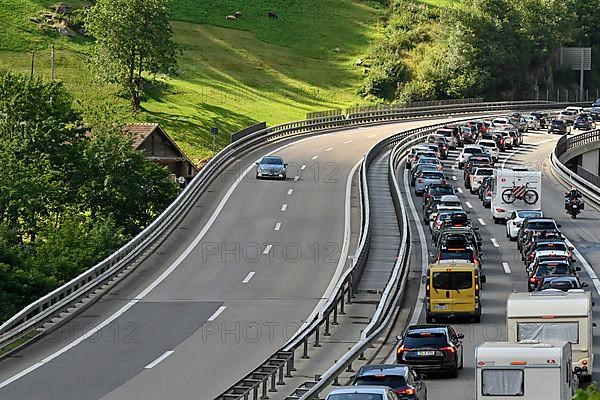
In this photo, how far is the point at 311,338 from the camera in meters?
38.1

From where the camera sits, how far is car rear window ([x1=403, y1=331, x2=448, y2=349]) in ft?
106

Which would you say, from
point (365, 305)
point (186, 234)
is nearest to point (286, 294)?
point (365, 305)

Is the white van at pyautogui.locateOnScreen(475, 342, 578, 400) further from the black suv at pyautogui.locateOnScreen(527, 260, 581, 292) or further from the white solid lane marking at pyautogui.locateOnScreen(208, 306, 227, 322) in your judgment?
the black suv at pyautogui.locateOnScreen(527, 260, 581, 292)

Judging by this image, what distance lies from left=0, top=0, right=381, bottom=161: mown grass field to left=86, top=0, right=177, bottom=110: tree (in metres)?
2.98

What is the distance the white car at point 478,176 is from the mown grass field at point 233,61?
35790 mm

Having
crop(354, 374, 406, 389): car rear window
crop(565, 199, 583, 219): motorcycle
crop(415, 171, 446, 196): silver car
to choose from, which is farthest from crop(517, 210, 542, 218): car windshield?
crop(354, 374, 406, 389): car rear window

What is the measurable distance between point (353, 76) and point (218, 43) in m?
15.9

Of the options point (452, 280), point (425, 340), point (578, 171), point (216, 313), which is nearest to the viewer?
point (425, 340)

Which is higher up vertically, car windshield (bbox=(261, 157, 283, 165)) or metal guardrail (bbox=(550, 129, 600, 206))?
car windshield (bbox=(261, 157, 283, 165))

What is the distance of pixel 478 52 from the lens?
150m

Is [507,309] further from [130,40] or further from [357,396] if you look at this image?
[130,40]

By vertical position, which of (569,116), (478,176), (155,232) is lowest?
(155,232)

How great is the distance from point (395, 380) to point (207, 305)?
1804 cm

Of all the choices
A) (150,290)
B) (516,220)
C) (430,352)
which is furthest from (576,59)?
(430,352)
